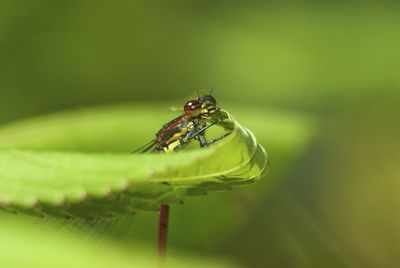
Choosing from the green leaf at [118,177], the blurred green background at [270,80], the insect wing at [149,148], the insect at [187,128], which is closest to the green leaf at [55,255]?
the green leaf at [118,177]

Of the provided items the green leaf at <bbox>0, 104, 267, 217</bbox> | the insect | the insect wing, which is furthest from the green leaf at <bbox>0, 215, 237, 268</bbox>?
the insect wing

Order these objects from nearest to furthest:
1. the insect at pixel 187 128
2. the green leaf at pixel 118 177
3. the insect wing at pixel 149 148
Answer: the green leaf at pixel 118 177 < the insect at pixel 187 128 < the insect wing at pixel 149 148

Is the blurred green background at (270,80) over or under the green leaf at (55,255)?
over

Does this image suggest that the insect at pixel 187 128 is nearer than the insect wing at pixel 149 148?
Yes

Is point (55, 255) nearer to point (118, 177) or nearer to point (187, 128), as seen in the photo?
point (118, 177)

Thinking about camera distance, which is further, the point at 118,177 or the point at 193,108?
the point at 193,108

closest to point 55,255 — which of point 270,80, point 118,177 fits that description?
point 118,177

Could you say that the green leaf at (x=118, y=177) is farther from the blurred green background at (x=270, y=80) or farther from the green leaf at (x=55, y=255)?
the blurred green background at (x=270, y=80)
